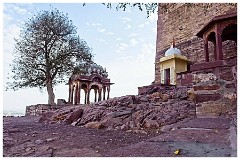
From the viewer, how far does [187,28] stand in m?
13.7

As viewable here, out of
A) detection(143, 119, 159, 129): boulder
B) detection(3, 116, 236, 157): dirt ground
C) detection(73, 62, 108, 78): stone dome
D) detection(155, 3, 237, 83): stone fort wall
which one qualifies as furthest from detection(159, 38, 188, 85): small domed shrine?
detection(3, 116, 236, 157): dirt ground

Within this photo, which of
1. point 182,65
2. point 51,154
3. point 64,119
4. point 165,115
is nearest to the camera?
point 51,154

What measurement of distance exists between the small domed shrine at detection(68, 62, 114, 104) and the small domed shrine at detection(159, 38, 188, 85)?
6.97 metres

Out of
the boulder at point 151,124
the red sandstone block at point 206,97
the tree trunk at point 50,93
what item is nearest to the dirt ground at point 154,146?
the red sandstone block at point 206,97

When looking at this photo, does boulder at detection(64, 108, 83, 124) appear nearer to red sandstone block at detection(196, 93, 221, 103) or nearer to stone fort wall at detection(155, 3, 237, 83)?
red sandstone block at detection(196, 93, 221, 103)

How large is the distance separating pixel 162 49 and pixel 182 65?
12.3 feet

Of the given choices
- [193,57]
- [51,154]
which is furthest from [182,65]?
[51,154]

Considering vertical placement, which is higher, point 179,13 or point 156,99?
point 179,13

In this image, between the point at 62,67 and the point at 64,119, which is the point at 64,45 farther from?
the point at 64,119

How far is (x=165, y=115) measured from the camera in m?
4.22

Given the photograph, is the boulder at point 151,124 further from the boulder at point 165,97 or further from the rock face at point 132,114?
the boulder at point 165,97

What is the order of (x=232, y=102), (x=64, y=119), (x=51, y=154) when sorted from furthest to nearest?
(x=64, y=119), (x=232, y=102), (x=51, y=154)

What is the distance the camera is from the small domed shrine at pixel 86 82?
1659cm

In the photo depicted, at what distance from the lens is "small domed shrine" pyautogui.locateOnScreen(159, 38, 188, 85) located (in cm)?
1093
